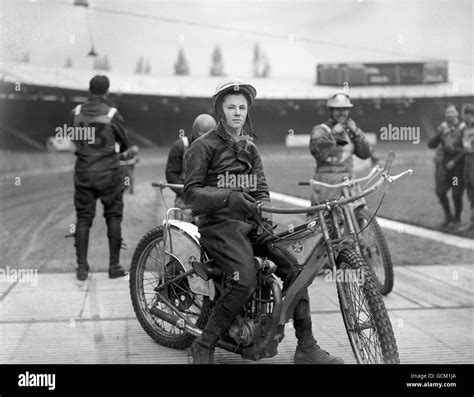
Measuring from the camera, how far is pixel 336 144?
6.09m

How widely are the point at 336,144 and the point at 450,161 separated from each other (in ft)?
12.8

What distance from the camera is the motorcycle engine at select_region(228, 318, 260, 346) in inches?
150

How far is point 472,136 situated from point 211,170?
6061 millimetres

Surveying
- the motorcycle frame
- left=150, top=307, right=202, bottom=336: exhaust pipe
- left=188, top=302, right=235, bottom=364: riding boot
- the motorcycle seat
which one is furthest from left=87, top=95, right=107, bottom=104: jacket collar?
the motorcycle frame

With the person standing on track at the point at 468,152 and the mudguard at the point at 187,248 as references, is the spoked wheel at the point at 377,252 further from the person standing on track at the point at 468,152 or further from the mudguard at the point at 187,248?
the person standing on track at the point at 468,152

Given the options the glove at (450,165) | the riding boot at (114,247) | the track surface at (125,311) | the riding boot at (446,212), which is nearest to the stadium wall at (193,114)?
the glove at (450,165)

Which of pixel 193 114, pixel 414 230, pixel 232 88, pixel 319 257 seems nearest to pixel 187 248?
pixel 319 257

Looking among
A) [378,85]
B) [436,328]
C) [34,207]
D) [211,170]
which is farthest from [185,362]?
[34,207]

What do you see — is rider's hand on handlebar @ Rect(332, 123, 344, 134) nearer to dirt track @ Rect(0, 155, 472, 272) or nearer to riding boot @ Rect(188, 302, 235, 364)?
dirt track @ Rect(0, 155, 472, 272)

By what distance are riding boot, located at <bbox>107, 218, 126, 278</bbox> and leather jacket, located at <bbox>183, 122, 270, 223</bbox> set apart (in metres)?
2.53

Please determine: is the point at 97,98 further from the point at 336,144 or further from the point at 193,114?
the point at 193,114

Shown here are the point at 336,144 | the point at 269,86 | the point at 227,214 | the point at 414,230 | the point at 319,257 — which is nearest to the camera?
the point at 319,257

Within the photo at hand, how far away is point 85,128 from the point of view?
6.18 metres

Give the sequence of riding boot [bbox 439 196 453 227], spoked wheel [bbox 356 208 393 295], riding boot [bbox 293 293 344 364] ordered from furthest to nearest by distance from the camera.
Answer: riding boot [bbox 439 196 453 227]
spoked wheel [bbox 356 208 393 295]
riding boot [bbox 293 293 344 364]
